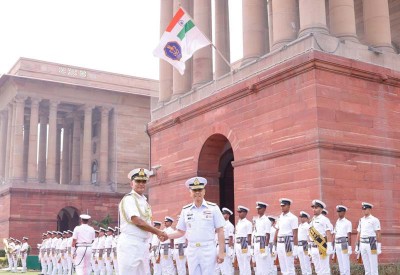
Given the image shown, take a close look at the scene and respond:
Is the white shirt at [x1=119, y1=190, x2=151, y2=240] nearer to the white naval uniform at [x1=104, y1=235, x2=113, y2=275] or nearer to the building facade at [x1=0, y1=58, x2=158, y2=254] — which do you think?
the white naval uniform at [x1=104, y1=235, x2=113, y2=275]

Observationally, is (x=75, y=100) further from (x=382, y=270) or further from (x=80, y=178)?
(x=382, y=270)

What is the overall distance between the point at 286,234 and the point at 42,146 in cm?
4382

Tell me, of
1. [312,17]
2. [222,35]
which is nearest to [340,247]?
[312,17]

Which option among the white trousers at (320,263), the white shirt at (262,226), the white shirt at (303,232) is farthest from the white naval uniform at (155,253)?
the white trousers at (320,263)

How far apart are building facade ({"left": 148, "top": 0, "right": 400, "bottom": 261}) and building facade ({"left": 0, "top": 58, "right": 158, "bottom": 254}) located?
2524cm

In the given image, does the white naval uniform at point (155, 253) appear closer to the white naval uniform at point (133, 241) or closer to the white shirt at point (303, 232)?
the white shirt at point (303, 232)

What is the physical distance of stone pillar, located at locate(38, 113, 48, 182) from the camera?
5359 centimetres

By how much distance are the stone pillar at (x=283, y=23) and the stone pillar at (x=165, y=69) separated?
27.9 feet

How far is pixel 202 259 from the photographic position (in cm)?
872

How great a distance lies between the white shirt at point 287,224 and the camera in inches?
574

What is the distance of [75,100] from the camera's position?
50.4 metres

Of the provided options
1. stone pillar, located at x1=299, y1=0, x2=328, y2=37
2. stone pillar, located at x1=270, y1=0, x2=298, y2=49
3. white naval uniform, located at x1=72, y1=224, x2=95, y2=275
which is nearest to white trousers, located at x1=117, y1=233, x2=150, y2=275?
white naval uniform, located at x1=72, y1=224, x2=95, y2=275

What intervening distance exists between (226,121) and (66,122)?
38.1 metres

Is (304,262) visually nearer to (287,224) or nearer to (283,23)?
(287,224)
